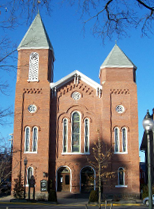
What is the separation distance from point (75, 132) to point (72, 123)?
111 cm

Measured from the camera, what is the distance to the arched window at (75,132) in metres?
34.8

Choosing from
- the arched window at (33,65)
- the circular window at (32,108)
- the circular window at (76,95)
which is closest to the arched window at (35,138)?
the circular window at (32,108)

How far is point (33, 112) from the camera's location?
3488 cm

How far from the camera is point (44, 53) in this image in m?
36.4

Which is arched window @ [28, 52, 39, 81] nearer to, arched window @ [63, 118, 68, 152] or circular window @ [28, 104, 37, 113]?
circular window @ [28, 104, 37, 113]

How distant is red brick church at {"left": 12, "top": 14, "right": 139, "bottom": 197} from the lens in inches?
1324

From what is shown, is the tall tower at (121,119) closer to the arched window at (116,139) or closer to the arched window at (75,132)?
the arched window at (116,139)

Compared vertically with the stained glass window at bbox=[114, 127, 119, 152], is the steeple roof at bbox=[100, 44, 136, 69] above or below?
above

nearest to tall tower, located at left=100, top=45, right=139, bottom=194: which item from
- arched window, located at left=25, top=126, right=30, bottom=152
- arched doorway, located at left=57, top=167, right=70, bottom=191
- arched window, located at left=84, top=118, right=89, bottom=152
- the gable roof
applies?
the gable roof

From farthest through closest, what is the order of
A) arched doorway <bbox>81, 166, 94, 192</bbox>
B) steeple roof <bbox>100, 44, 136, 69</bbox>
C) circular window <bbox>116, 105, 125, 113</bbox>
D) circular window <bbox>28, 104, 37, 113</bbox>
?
steeple roof <bbox>100, 44, 136, 69</bbox> → circular window <bbox>116, 105, 125, 113</bbox> → circular window <bbox>28, 104, 37, 113</bbox> → arched doorway <bbox>81, 166, 94, 192</bbox>

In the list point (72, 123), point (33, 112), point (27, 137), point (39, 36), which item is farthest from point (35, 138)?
point (39, 36)

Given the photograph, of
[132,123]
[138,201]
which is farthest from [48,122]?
[138,201]

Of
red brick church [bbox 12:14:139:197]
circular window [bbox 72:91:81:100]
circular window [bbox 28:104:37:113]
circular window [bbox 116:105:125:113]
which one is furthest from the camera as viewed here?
circular window [bbox 72:91:81:100]

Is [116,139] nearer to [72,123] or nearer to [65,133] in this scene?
[72,123]
